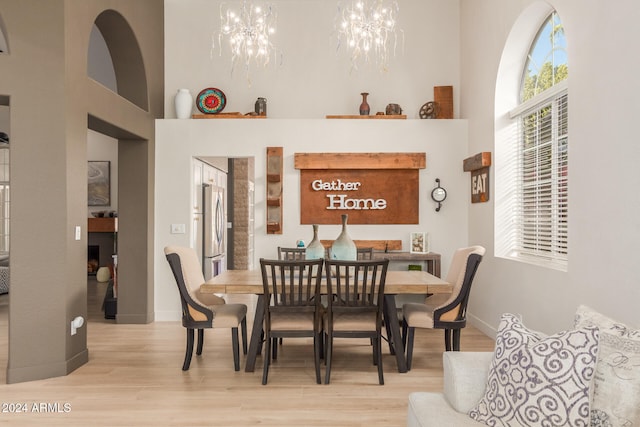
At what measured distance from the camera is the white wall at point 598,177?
A: 2670 mm

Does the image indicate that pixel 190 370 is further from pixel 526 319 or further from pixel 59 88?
pixel 526 319

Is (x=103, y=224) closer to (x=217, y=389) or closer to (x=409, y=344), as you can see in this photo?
(x=217, y=389)

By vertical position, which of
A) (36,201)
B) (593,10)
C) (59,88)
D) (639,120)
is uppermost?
(593,10)

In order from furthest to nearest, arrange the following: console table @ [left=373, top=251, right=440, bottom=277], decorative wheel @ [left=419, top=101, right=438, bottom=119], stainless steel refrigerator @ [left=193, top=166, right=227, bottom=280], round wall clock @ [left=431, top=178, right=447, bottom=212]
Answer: stainless steel refrigerator @ [left=193, top=166, right=227, bottom=280], decorative wheel @ [left=419, top=101, right=438, bottom=119], round wall clock @ [left=431, top=178, right=447, bottom=212], console table @ [left=373, top=251, right=440, bottom=277]

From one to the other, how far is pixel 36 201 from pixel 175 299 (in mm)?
2382

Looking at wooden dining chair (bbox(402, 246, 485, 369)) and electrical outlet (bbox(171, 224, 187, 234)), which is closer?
wooden dining chair (bbox(402, 246, 485, 369))

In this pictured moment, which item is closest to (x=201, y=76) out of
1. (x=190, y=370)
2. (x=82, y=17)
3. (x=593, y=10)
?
(x=82, y=17)

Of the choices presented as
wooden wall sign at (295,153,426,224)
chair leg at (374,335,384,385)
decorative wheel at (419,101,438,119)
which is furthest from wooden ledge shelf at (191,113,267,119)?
chair leg at (374,335,384,385)

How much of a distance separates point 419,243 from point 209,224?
2641 millimetres

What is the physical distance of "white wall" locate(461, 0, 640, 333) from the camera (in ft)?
8.76

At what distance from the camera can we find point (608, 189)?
289 cm

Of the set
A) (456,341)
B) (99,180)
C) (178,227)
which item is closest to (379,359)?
(456,341)

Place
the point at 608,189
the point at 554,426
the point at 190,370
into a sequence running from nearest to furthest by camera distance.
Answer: the point at 554,426, the point at 608,189, the point at 190,370

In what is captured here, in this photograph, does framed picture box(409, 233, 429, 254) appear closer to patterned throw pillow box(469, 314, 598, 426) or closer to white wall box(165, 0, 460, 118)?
white wall box(165, 0, 460, 118)
